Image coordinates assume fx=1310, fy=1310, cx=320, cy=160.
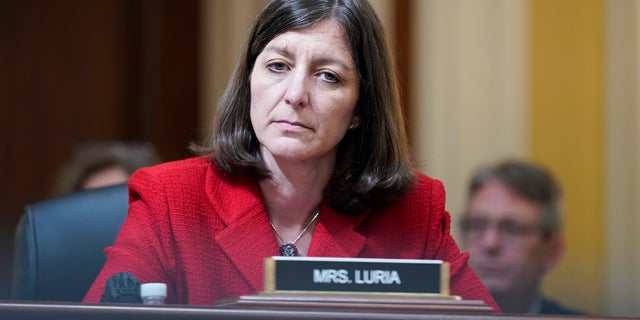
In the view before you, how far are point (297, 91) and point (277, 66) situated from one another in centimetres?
8

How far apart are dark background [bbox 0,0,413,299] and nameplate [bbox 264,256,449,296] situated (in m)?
3.24

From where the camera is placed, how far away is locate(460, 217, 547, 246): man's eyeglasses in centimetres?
377

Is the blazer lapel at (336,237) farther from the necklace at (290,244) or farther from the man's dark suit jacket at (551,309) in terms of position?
the man's dark suit jacket at (551,309)

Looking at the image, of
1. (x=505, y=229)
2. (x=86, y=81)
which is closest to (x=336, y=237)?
(x=505, y=229)

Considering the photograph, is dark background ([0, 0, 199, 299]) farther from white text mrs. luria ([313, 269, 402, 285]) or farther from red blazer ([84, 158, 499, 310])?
white text mrs. luria ([313, 269, 402, 285])

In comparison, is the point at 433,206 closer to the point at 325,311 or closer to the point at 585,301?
the point at 325,311

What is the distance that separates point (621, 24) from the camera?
4562mm

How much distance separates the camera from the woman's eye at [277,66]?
2.40 meters

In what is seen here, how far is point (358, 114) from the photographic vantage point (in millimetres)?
2578

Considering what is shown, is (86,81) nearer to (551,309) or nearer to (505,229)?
(505,229)

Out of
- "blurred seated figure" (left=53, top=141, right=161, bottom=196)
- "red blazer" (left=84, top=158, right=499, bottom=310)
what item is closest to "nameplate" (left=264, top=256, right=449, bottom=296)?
"red blazer" (left=84, top=158, right=499, bottom=310)

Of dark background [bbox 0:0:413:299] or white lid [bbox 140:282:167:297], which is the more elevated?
dark background [bbox 0:0:413:299]

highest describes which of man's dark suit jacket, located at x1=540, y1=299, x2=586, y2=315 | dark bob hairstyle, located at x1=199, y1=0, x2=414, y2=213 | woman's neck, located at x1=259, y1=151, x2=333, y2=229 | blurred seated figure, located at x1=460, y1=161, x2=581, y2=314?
dark bob hairstyle, located at x1=199, y1=0, x2=414, y2=213

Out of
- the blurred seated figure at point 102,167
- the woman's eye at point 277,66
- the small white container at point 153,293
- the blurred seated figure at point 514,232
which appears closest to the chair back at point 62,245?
the woman's eye at point 277,66
